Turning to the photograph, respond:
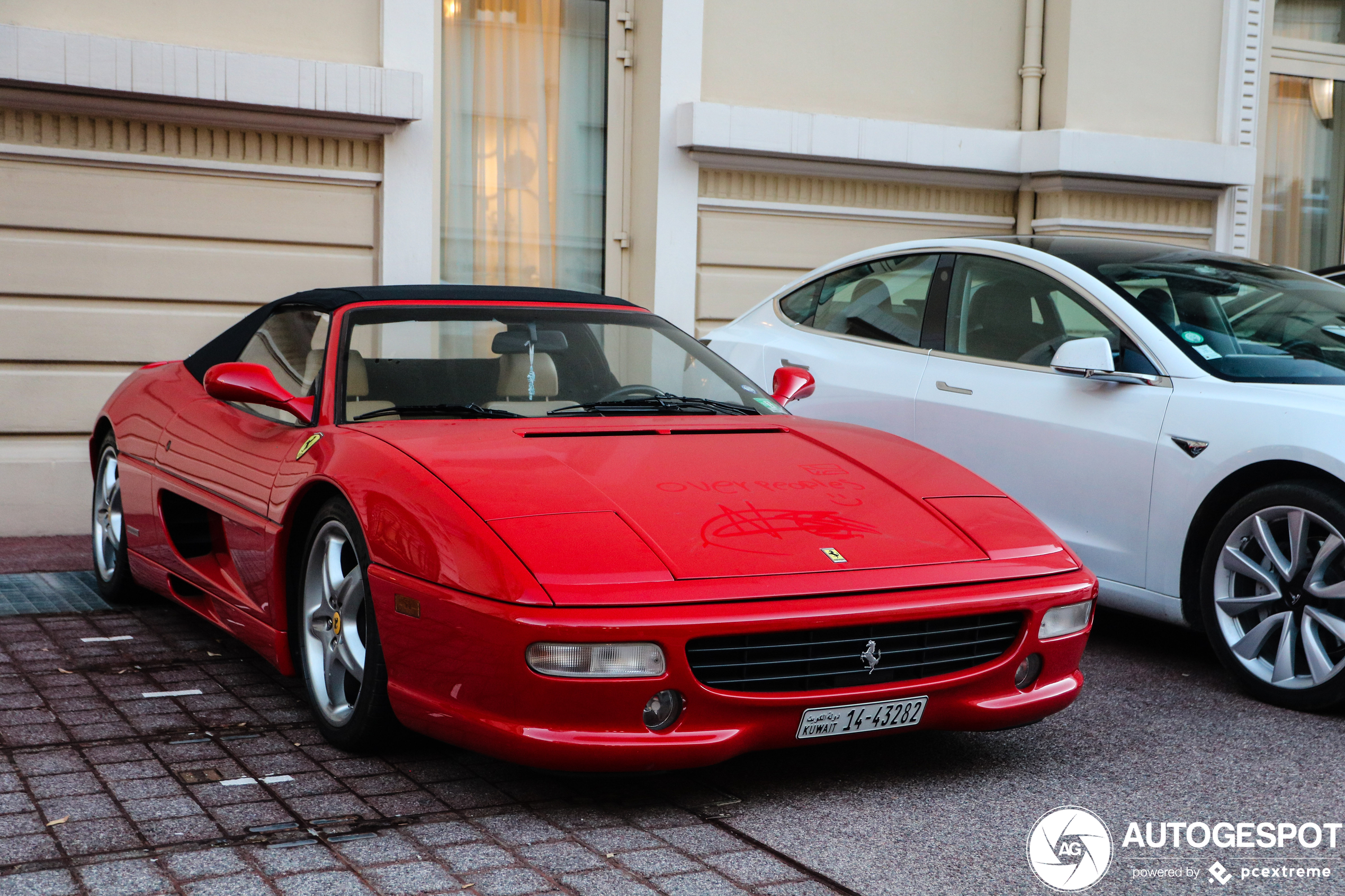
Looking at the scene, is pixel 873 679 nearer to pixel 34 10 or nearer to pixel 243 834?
pixel 243 834

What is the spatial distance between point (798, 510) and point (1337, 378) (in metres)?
2.21

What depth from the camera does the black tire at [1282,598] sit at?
4.07m

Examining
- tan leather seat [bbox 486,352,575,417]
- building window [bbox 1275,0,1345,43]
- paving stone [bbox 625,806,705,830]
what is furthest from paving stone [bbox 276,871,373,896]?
building window [bbox 1275,0,1345,43]

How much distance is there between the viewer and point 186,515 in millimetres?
4648

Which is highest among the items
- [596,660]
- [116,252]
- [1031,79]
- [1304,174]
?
[1031,79]

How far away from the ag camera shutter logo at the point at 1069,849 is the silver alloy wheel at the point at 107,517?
3.87 m

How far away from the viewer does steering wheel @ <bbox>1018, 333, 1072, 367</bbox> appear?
5.14 meters

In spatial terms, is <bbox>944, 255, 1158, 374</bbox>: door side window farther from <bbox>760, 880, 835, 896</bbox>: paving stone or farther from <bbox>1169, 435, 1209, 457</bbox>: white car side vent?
<bbox>760, 880, 835, 896</bbox>: paving stone

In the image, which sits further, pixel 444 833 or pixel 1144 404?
pixel 1144 404

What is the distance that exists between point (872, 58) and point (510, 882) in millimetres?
8108

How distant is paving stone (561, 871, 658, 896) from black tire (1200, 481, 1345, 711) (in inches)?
96.6

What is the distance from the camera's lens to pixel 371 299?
14.3 feet

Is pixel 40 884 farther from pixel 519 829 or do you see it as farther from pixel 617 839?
pixel 617 839

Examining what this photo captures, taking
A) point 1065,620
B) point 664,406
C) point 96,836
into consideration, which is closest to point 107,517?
point 664,406
